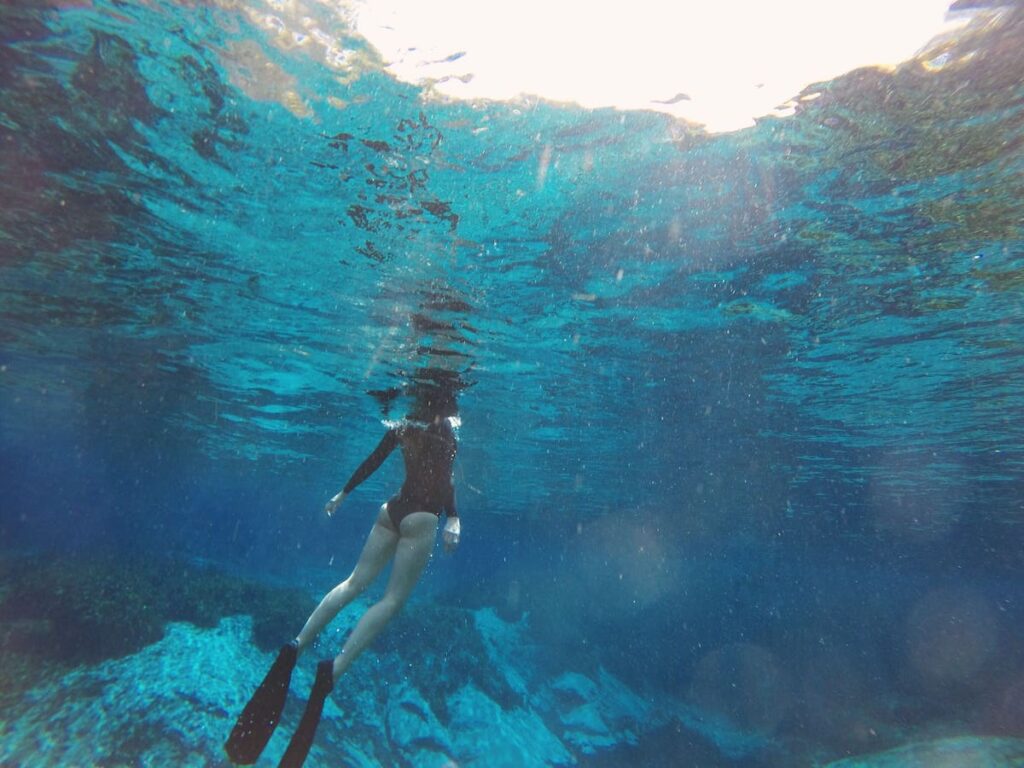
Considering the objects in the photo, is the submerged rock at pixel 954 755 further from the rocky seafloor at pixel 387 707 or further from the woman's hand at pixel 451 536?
the woman's hand at pixel 451 536

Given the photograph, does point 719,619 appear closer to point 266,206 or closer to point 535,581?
point 535,581

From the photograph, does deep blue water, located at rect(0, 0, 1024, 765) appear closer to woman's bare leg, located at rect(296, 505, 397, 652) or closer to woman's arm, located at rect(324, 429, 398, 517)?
woman's arm, located at rect(324, 429, 398, 517)

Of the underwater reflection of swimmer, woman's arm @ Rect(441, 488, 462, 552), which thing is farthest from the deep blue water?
woman's arm @ Rect(441, 488, 462, 552)

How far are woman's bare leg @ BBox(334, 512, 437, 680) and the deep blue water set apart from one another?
6188 mm

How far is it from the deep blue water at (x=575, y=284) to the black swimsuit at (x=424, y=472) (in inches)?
188

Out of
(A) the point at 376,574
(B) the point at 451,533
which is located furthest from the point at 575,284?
(A) the point at 376,574

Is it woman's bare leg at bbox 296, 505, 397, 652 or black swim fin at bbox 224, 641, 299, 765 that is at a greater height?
woman's bare leg at bbox 296, 505, 397, 652

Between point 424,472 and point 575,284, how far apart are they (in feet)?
23.0

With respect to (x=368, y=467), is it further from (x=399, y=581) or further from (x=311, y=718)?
(x=311, y=718)

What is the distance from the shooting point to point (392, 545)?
646 cm

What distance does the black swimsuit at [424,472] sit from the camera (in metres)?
6.41

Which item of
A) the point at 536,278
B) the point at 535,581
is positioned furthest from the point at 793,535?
the point at 536,278

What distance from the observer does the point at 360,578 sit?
613cm

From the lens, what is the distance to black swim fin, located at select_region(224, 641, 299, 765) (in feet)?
17.1
